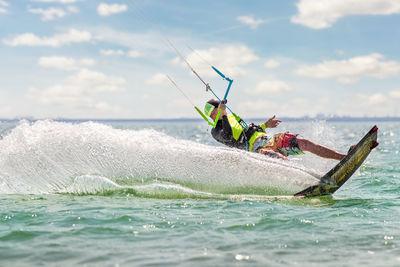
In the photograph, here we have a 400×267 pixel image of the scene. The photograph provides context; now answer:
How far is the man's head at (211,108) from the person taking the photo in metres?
9.77

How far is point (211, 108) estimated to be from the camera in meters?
9.79

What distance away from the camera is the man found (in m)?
9.23

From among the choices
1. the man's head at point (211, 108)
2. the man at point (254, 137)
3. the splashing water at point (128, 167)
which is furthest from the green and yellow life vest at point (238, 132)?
the splashing water at point (128, 167)

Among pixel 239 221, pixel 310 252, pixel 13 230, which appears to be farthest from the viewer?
pixel 239 221

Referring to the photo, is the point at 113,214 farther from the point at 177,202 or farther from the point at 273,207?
the point at 273,207

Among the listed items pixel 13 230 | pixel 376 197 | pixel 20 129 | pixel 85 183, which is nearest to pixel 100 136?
pixel 85 183

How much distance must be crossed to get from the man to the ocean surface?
2.30 ft

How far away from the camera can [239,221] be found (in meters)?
6.14

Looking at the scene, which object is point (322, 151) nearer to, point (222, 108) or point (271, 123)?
point (271, 123)

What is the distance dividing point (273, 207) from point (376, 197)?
2770mm

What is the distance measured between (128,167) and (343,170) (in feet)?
14.6

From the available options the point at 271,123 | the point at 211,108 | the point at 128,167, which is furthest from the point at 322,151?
the point at 128,167

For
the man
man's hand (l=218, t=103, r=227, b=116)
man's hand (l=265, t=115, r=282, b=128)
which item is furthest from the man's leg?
man's hand (l=218, t=103, r=227, b=116)

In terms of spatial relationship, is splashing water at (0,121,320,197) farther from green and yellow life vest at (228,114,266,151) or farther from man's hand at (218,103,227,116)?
man's hand at (218,103,227,116)
